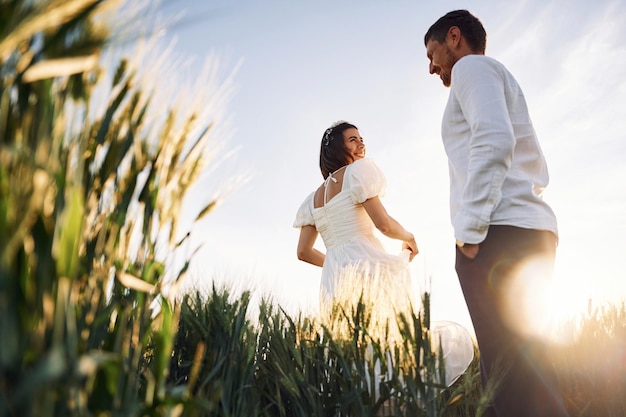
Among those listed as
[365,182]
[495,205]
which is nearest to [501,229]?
[495,205]

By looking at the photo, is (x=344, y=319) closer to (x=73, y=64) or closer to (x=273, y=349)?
(x=273, y=349)

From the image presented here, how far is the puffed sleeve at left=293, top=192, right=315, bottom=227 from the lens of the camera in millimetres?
3977

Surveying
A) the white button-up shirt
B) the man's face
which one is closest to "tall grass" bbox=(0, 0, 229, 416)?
the white button-up shirt

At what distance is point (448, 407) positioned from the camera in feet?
5.47

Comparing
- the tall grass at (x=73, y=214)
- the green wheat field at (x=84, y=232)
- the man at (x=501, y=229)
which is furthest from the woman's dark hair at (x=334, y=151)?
the tall grass at (x=73, y=214)

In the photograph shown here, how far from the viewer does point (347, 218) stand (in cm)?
369

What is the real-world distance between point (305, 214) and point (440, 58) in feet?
6.41

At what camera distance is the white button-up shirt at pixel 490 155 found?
1.82m

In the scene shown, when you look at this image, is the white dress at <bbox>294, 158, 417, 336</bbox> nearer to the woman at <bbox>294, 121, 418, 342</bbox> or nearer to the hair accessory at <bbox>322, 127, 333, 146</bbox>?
the woman at <bbox>294, 121, 418, 342</bbox>

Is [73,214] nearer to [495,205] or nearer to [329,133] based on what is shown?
[495,205]

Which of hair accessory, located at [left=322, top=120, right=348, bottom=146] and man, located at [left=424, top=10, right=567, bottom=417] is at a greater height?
hair accessory, located at [left=322, top=120, right=348, bottom=146]

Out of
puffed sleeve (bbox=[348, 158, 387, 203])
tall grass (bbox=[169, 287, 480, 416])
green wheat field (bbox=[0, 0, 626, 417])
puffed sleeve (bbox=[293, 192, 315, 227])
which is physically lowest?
tall grass (bbox=[169, 287, 480, 416])

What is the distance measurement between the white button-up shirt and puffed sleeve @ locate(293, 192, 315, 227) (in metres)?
1.98

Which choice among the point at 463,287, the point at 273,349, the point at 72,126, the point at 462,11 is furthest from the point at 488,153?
the point at 72,126
